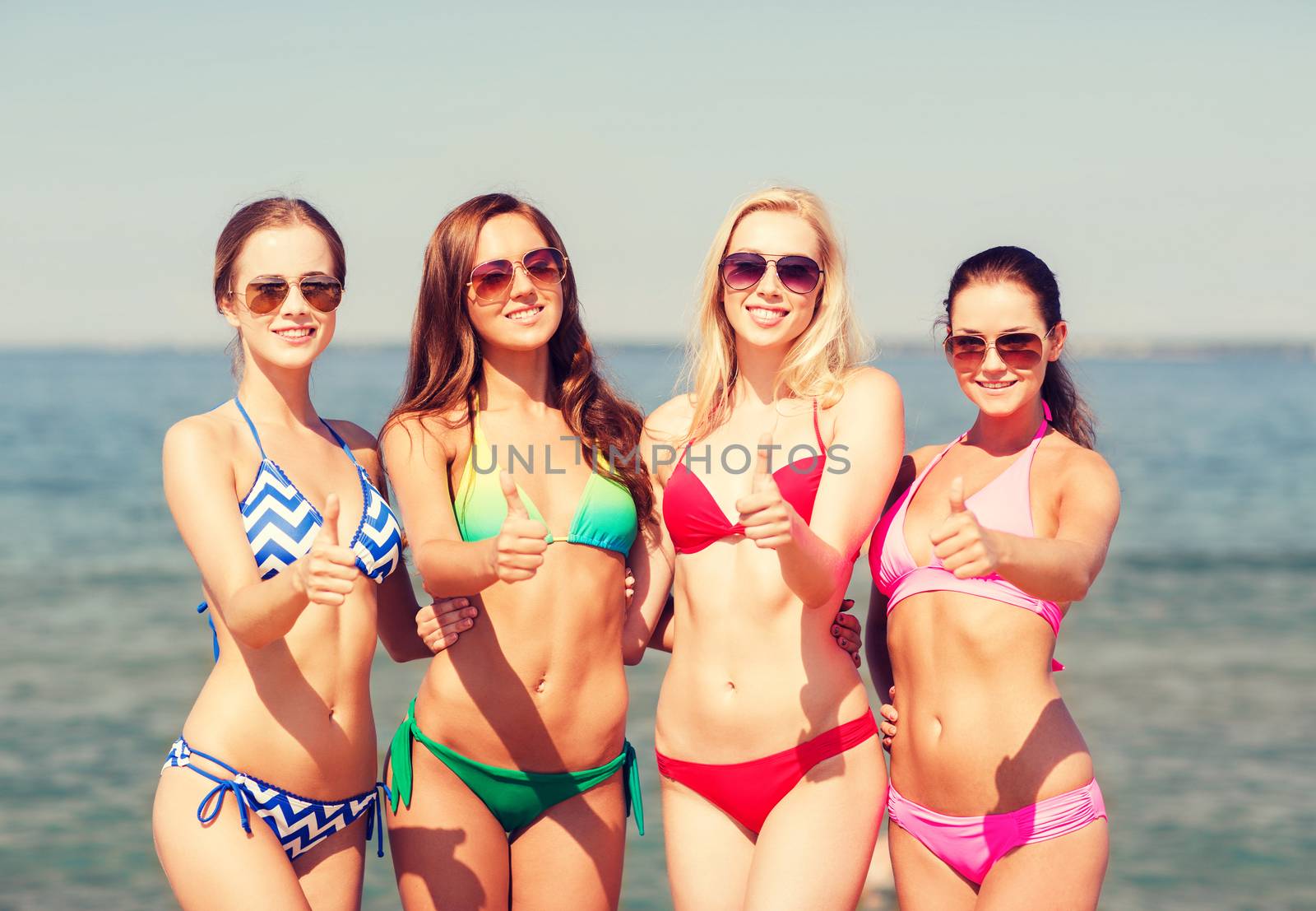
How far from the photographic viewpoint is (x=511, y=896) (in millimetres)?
Result: 4641

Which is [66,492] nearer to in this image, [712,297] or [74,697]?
[74,697]

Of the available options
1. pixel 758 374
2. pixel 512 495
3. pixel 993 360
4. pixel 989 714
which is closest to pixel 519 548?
pixel 512 495

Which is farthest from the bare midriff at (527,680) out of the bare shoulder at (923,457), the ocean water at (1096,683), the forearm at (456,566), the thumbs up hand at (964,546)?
the thumbs up hand at (964,546)

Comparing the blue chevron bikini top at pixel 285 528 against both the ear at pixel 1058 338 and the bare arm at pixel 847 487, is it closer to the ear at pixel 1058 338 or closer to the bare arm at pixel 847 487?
the bare arm at pixel 847 487

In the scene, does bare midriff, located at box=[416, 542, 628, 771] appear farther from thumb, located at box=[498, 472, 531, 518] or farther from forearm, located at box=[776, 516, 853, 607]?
forearm, located at box=[776, 516, 853, 607]

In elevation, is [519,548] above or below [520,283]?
below

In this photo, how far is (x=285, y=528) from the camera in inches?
161

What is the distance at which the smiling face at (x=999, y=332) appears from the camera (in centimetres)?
438

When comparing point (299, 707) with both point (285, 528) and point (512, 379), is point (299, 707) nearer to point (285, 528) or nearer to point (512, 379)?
point (285, 528)

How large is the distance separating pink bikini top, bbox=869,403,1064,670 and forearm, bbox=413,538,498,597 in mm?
1373

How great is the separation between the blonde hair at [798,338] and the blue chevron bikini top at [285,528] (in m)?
1.19

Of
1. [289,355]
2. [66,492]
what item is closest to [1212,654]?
[289,355]

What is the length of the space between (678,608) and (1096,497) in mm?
1500

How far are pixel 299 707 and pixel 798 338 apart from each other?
2.19 meters
